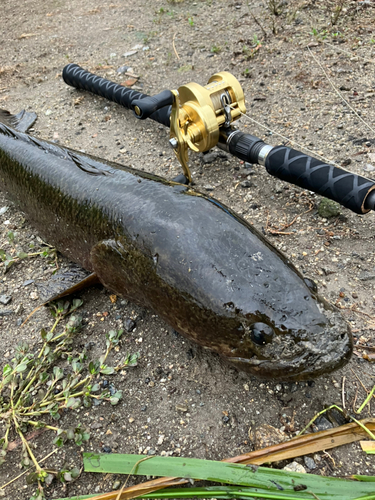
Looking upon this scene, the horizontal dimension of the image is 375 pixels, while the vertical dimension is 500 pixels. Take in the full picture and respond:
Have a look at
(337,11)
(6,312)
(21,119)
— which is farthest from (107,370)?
(337,11)

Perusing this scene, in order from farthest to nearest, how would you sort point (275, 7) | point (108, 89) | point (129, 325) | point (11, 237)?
point (275, 7) < point (108, 89) < point (11, 237) < point (129, 325)

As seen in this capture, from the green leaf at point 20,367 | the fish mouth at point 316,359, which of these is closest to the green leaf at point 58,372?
the green leaf at point 20,367

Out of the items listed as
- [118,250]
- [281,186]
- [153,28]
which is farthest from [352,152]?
[153,28]

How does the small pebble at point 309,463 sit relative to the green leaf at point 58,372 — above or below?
below

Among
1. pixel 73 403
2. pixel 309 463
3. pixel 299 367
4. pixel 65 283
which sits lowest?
pixel 309 463

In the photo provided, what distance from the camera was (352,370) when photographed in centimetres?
217

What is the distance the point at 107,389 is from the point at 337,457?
138 centimetres

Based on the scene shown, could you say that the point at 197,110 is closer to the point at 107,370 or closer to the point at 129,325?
the point at 129,325

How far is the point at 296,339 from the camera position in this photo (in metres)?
1.84

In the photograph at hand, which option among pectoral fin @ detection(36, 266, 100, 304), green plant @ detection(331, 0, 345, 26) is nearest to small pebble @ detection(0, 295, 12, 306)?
pectoral fin @ detection(36, 266, 100, 304)

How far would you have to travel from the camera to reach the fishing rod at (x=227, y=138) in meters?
2.66

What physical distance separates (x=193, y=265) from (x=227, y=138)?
5.22ft

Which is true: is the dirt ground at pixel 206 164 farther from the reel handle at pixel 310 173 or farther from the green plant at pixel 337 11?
the reel handle at pixel 310 173

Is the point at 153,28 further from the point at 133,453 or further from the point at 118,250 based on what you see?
the point at 133,453
